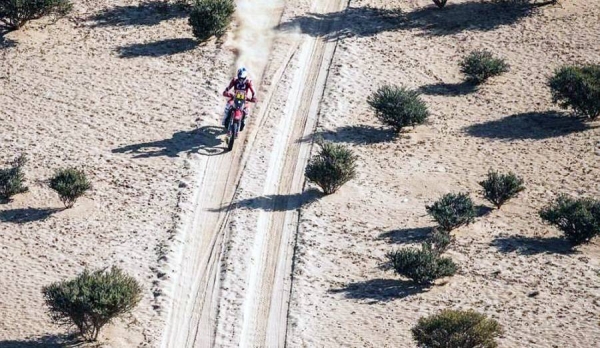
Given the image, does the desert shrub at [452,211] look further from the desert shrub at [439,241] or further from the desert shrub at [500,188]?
the desert shrub at [500,188]

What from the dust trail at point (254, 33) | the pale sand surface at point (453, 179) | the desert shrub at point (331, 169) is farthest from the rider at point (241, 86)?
the dust trail at point (254, 33)

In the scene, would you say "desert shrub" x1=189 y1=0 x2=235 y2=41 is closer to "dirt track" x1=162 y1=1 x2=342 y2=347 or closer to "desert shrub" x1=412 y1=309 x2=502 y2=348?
"dirt track" x1=162 y1=1 x2=342 y2=347

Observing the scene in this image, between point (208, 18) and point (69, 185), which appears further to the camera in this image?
point (208, 18)

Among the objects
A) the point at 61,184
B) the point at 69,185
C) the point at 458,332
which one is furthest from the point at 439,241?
the point at 61,184

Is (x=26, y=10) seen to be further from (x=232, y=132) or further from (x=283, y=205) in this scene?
(x=283, y=205)

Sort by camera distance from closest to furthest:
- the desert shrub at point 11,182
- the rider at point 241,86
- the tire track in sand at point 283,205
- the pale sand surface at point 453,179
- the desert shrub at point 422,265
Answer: the tire track in sand at point 283,205, the pale sand surface at point 453,179, the desert shrub at point 422,265, the desert shrub at point 11,182, the rider at point 241,86

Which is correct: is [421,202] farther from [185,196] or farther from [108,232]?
[108,232]

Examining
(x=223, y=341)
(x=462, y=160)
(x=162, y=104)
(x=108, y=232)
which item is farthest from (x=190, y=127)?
(x=223, y=341)
